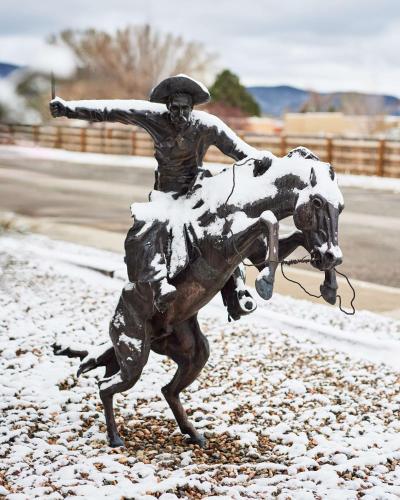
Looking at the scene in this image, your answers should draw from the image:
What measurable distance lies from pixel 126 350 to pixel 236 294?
67 centimetres

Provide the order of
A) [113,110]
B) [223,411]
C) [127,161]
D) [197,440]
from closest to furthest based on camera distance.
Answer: [113,110], [197,440], [223,411], [127,161]

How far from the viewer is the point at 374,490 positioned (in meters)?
3.84

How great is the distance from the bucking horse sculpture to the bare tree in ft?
3.73

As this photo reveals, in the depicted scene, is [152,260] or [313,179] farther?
[152,260]

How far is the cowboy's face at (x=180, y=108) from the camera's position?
13.3ft

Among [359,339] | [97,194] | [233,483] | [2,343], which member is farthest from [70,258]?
[97,194]

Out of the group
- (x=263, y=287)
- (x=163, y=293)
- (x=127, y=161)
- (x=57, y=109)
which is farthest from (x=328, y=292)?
(x=127, y=161)

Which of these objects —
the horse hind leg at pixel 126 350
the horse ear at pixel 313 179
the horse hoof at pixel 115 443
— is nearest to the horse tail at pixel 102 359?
the horse hind leg at pixel 126 350

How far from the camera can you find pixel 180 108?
4047mm

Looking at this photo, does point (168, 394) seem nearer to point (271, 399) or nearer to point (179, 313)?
point (179, 313)

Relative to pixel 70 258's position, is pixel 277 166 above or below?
above

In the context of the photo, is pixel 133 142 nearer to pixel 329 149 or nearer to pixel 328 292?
pixel 329 149

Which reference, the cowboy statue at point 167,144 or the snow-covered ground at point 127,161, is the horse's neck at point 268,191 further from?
the snow-covered ground at point 127,161

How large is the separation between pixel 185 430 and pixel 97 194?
1246cm
